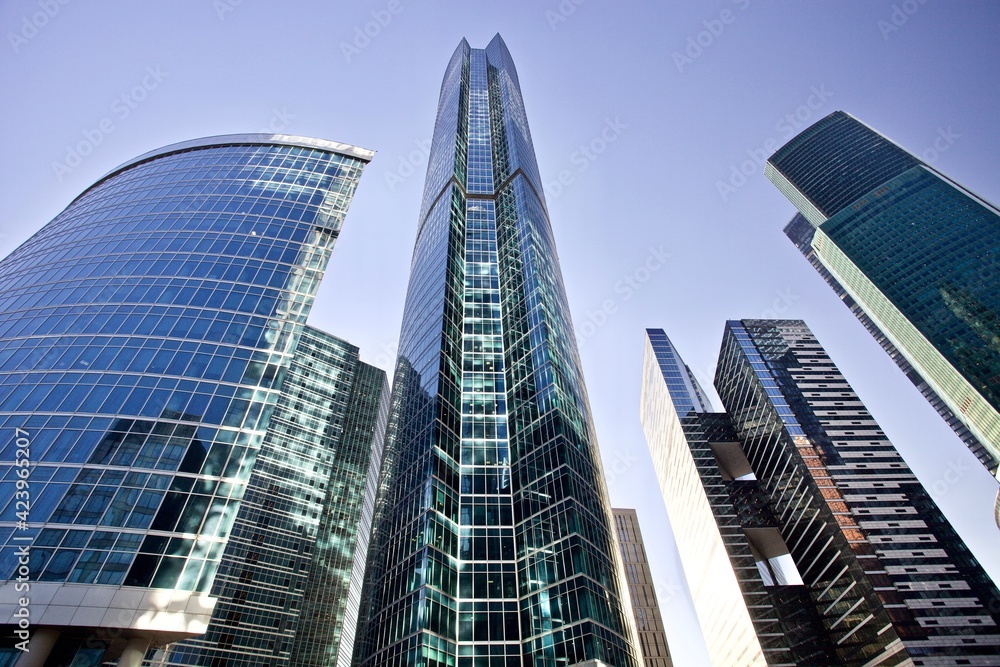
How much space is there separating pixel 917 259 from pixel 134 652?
16575 centimetres

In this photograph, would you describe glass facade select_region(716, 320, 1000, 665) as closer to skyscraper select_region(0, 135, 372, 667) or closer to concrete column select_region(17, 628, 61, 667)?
skyscraper select_region(0, 135, 372, 667)

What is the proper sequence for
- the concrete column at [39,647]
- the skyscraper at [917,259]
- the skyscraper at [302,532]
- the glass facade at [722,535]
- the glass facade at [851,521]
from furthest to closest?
the skyscraper at [917,259] < the glass facade at [722,535] < the glass facade at [851,521] < the skyscraper at [302,532] < the concrete column at [39,647]

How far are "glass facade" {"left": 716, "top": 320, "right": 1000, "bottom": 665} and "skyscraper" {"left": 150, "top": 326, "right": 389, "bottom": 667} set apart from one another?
3413 inches

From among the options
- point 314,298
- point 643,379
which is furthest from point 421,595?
point 643,379

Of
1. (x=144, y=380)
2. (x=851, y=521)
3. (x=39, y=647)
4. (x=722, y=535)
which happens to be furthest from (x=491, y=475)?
(x=722, y=535)

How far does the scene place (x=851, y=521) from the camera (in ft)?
315

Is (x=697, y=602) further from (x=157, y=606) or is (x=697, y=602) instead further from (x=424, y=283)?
(x=157, y=606)

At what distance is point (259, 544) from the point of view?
271ft

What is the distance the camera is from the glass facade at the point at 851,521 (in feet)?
271

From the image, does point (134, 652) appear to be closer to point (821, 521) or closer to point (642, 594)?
point (821, 521)

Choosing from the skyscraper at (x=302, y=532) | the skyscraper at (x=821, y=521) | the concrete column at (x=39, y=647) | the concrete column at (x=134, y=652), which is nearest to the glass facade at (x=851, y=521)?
the skyscraper at (x=821, y=521)

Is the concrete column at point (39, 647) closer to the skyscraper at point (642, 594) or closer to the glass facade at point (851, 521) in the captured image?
the skyscraper at point (642, 594)

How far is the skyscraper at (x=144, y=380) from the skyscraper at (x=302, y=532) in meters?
34.7

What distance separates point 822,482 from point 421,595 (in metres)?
89.7
